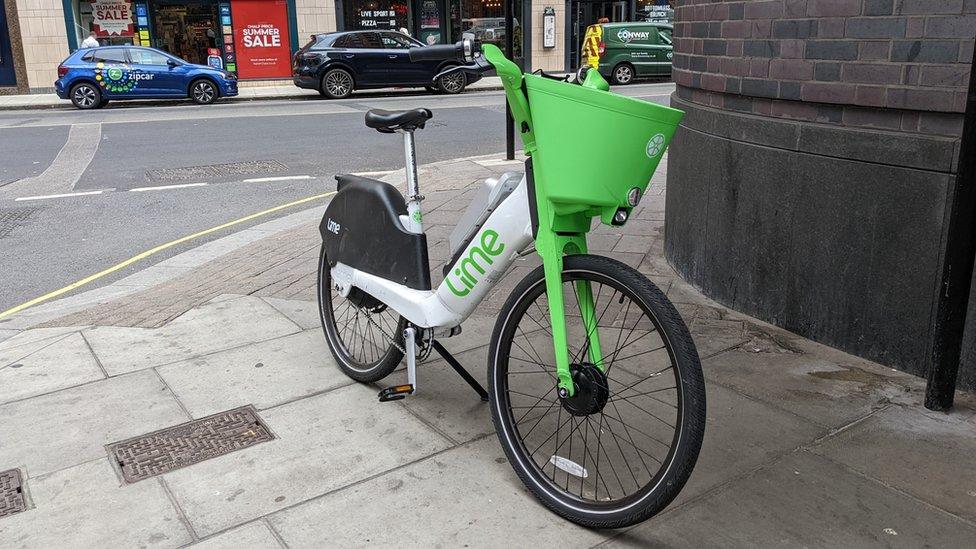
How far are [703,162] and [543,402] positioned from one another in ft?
6.82

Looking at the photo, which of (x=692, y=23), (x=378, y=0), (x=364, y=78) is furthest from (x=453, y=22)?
(x=692, y=23)

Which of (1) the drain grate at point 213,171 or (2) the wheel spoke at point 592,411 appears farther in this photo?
(1) the drain grate at point 213,171

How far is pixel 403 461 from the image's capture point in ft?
10.8

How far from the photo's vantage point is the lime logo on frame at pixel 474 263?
125 inches

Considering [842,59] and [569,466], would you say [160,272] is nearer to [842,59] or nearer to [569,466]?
[569,466]

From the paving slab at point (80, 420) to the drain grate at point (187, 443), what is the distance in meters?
0.09

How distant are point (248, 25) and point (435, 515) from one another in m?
25.0

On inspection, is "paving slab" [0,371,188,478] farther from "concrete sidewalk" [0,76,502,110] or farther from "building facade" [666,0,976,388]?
"concrete sidewalk" [0,76,502,110]

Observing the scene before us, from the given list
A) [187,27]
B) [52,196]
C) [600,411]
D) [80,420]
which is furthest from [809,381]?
[187,27]

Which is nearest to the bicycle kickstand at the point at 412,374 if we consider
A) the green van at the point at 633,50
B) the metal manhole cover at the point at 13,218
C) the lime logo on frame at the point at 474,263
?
the lime logo on frame at the point at 474,263

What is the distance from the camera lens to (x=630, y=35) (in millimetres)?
24672

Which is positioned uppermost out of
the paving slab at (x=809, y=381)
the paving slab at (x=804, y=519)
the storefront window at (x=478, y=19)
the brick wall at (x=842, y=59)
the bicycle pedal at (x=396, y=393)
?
the storefront window at (x=478, y=19)

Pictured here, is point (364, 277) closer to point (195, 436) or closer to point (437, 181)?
point (195, 436)

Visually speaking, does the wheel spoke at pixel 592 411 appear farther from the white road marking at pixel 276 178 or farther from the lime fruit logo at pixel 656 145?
the white road marking at pixel 276 178
